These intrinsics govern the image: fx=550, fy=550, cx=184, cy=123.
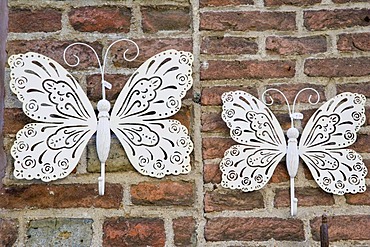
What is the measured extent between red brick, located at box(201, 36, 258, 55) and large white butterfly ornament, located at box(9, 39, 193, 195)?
12 centimetres

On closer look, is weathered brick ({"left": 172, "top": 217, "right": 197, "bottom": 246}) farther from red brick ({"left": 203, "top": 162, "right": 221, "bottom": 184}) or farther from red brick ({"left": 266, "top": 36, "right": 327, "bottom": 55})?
red brick ({"left": 266, "top": 36, "right": 327, "bottom": 55})

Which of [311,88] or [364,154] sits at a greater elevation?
[311,88]

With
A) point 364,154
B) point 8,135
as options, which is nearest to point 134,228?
point 8,135

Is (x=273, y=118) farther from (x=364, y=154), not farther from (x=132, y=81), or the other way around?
(x=132, y=81)

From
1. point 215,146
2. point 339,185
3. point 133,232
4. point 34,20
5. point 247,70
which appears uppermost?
point 34,20

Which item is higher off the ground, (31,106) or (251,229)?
(31,106)

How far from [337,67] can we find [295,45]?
0.42ft

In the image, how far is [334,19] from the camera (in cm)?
154

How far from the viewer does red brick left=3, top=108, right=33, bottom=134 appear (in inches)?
56.7

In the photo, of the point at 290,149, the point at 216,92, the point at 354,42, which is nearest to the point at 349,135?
the point at 290,149

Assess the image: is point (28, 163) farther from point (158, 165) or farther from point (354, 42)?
point (354, 42)

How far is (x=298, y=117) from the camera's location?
4.78 feet

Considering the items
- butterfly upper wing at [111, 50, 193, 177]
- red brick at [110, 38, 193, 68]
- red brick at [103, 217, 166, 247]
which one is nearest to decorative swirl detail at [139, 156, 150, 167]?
butterfly upper wing at [111, 50, 193, 177]

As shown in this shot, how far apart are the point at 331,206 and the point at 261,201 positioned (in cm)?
18
